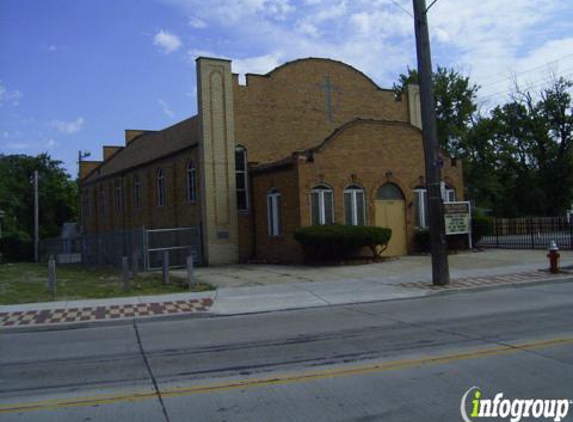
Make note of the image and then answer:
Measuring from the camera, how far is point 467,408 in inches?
219

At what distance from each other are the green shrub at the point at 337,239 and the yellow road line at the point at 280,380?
1369 cm

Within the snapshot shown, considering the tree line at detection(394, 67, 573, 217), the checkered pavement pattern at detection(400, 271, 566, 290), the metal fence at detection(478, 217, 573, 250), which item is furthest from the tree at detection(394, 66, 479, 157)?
the checkered pavement pattern at detection(400, 271, 566, 290)

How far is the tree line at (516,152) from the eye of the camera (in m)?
57.3

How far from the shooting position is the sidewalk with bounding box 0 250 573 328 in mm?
12938

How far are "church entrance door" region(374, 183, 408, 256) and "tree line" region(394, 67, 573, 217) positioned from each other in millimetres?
32255

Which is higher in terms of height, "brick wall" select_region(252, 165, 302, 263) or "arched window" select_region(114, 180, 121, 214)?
"arched window" select_region(114, 180, 121, 214)

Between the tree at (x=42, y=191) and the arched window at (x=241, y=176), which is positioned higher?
the tree at (x=42, y=191)

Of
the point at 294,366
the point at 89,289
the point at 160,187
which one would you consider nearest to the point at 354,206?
the point at 89,289

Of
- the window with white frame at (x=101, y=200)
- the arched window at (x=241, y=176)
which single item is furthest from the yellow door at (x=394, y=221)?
the window with white frame at (x=101, y=200)

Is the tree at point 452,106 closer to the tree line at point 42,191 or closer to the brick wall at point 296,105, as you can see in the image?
the brick wall at point 296,105

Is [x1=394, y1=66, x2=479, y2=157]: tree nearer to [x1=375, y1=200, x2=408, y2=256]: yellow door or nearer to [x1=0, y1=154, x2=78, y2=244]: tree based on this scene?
[x1=375, y1=200, x2=408, y2=256]: yellow door

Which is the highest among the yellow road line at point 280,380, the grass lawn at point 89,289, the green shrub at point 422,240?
the green shrub at point 422,240

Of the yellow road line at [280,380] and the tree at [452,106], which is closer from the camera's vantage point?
the yellow road line at [280,380]

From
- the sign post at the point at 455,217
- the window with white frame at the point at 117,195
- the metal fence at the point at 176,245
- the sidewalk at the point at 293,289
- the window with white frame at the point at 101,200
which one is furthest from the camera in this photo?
the window with white frame at the point at 101,200
